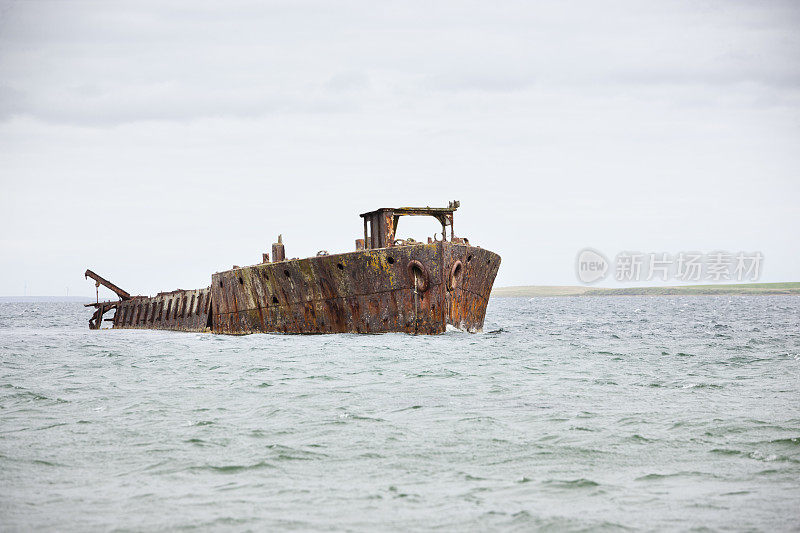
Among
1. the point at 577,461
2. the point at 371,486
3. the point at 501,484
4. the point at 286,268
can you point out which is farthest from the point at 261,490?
the point at 286,268

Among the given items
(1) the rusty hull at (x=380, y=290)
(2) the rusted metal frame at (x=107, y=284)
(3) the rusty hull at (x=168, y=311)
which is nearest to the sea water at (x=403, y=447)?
(1) the rusty hull at (x=380, y=290)

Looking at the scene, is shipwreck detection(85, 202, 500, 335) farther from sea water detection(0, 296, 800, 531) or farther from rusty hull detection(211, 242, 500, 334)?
sea water detection(0, 296, 800, 531)

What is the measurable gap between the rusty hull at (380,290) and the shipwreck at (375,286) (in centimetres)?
3

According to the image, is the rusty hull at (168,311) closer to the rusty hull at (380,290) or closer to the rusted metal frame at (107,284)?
the rusted metal frame at (107,284)

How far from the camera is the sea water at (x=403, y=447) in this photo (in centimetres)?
573

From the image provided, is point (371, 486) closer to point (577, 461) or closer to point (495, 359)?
point (577, 461)

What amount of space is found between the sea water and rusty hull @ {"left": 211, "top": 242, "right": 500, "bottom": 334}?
4.53m

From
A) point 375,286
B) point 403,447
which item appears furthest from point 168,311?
point 403,447

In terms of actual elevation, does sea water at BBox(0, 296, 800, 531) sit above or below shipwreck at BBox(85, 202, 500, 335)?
below

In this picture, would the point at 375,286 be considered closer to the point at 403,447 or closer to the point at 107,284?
the point at 403,447

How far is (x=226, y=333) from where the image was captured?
28078 millimetres

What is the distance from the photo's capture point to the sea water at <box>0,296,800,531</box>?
5.73 m

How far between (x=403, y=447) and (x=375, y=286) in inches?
506

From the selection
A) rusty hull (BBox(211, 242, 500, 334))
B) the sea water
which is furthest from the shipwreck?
the sea water
